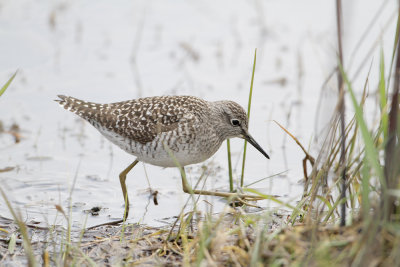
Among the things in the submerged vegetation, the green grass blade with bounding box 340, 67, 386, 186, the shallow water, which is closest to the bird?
the shallow water

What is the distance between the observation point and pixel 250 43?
38.5 feet

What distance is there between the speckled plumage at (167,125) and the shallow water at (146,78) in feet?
1.39

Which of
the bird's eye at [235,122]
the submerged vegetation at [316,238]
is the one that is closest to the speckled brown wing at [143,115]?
the bird's eye at [235,122]

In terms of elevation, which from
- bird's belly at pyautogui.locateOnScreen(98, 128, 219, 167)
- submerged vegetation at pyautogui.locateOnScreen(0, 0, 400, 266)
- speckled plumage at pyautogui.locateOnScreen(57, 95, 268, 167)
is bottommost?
submerged vegetation at pyautogui.locateOnScreen(0, 0, 400, 266)

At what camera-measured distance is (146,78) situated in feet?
34.5

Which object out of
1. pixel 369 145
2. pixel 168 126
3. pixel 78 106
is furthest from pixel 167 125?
pixel 369 145

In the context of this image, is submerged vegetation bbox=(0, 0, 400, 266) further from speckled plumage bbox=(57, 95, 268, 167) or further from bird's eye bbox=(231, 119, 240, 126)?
bird's eye bbox=(231, 119, 240, 126)

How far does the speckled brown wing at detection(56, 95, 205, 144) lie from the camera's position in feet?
22.4

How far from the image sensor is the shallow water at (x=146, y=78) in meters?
7.47

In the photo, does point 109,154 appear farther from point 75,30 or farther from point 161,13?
point 161,13

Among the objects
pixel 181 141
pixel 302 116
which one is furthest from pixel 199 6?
pixel 181 141

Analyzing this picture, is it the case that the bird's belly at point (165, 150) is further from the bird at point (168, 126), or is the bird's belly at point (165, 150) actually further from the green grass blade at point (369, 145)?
the green grass blade at point (369, 145)

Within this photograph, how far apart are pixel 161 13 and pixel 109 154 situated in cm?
514

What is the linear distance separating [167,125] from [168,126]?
20 mm
